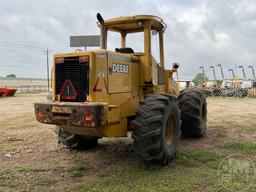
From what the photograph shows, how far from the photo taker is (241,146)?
317 inches

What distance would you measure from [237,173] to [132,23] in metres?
3.87

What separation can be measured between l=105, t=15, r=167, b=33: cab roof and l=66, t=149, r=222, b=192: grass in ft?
9.82

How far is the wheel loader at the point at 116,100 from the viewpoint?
20.1 ft

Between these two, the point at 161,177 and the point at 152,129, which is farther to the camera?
the point at 152,129

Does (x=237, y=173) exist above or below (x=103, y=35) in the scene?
below

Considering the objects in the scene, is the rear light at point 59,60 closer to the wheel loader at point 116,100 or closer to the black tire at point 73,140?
the wheel loader at point 116,100

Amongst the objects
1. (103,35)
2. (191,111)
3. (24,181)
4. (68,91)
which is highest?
(103,35)

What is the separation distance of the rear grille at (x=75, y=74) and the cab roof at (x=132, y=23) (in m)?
1.85

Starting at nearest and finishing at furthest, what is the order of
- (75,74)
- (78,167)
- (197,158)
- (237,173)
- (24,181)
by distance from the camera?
(24,181)
(237,173)
(75,74)
(78,167)
(197,158)

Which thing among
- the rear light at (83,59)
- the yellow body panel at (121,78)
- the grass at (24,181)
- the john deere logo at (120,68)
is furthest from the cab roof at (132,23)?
the grass at (24,181)

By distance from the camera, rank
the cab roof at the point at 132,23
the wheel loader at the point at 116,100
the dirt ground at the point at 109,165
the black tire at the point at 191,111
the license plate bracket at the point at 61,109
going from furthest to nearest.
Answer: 1. the black tire at the point at 191,111
2. the cab roof at the point at 132,23
3. the wheel loader at the point at 116,100
4. the license plate bracket at the point at 61,109
5. the dirt ground at the point at 109,165

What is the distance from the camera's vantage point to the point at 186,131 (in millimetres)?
9312

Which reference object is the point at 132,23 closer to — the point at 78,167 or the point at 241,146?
the point at 78,167

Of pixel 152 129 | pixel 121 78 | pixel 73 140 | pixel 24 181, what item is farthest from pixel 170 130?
pixel 24 181
